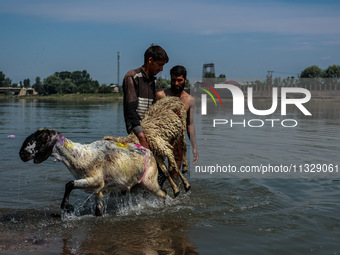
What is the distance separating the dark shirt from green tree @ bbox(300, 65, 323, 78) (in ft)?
428

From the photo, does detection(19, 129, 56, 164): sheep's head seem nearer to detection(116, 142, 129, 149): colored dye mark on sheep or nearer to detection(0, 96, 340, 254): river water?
detection(116, 142, 129, 149): colored dye mark on sheep

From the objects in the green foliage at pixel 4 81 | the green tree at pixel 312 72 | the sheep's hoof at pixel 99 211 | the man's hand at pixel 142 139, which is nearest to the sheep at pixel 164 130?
the man's hand at pixel 142 139

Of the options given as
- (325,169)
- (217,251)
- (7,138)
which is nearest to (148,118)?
(217,251)

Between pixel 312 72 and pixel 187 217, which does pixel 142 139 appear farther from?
pixel 312 72

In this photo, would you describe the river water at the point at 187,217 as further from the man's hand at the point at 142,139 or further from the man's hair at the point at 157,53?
the man's hair at the point at 157,53

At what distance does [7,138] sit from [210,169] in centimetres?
856

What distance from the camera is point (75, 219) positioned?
6660mm

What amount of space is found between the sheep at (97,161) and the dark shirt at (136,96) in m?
0.40

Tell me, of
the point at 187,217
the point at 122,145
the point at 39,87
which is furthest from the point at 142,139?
the point at 39,87

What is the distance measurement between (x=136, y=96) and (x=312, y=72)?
438 ft

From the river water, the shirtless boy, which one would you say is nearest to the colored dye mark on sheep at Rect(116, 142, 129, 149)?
the river water

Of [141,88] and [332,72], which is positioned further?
[332,72]

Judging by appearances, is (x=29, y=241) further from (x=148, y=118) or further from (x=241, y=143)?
(x=241, y=143)

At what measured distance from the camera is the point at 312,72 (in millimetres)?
131750
